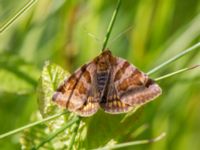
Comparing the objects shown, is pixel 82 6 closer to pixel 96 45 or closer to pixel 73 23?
pixel 73 23

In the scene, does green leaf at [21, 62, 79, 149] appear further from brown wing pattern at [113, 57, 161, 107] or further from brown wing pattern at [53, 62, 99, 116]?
brown wing pattern at [113, 57, 161, 107]

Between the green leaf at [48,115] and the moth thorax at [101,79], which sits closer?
the green leaf at [48,115]

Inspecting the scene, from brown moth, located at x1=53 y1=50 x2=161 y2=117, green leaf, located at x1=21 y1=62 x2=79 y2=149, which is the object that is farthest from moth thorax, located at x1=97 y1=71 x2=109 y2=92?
green leaf, located at x1=21 y1=62 x2=79 y2=149

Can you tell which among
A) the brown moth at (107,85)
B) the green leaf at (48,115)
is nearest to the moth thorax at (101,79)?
the brown moth at (107,85)

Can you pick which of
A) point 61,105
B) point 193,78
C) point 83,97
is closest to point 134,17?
point 193,78

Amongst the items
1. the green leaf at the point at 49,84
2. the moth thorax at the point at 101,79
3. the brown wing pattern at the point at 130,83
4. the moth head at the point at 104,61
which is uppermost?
the green leaf at the point at 49,84

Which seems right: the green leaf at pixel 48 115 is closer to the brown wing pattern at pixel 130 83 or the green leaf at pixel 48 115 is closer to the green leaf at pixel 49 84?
the green leaf at pixel 49 84
